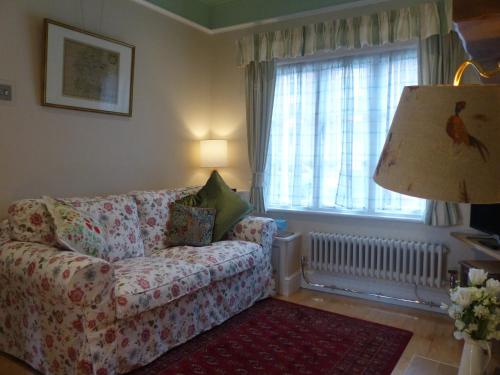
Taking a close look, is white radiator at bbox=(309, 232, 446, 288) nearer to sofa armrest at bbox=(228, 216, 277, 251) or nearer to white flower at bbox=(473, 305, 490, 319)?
sofa armrest at bbox=(228, 216, 277, 251)

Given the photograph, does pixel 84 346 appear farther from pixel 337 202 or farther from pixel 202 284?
pixel 337 202

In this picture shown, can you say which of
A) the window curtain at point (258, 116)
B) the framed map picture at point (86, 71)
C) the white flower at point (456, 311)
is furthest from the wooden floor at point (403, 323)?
the framed map picture at point (86, 71)

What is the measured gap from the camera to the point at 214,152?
4.10 meters

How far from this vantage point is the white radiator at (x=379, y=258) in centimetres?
319

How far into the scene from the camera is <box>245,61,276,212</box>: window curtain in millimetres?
3939

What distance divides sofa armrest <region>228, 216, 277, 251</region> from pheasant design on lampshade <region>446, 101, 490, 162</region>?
270 cm

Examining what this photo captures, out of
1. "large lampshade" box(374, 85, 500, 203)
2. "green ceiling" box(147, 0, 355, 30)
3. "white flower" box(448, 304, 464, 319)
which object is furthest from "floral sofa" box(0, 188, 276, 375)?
"green ceiling" box(147, 0, 355, 30)

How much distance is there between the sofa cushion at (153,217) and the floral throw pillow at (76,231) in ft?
2.00

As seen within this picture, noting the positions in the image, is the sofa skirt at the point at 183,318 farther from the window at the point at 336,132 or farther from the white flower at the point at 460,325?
the white flower at the point at 460,325

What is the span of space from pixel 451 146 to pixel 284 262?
9.85ft

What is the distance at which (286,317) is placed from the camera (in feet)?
10.1

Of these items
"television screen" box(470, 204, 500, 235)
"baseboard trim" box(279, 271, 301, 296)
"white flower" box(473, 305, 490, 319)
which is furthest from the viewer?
"baseboard trim" box(279, 271, 301, 296)

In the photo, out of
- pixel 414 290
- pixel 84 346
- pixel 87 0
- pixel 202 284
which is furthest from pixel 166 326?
pixel 87 0

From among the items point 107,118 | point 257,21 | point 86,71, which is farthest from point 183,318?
point 257,21
